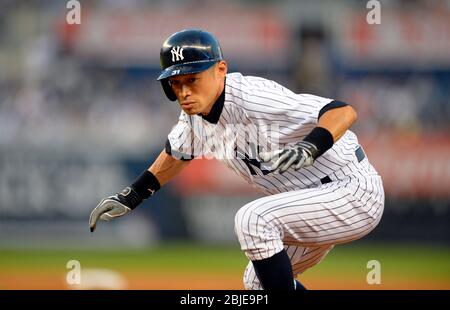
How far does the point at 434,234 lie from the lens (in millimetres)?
12352

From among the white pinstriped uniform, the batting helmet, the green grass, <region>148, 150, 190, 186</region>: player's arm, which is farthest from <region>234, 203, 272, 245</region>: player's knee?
the green grass

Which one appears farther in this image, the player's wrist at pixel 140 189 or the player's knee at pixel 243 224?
the player's wrist at pixel 140 189

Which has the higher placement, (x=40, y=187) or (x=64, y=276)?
(x=40, y=187)

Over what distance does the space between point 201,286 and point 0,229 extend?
427cm

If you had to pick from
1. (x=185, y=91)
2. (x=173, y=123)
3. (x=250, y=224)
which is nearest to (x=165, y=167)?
(x=185, y=91)

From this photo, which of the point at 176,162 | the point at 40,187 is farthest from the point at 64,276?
the point at 176,162

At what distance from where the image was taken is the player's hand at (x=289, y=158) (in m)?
3.83

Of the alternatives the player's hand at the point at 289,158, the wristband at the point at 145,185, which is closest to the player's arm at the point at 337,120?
the player's hand at the point at 289,158

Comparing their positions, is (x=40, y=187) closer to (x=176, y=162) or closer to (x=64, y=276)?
(x=64, y=276)

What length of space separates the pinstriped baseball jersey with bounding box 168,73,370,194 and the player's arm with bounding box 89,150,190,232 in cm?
30

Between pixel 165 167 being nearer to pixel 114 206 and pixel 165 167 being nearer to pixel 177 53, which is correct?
pixel 114 206

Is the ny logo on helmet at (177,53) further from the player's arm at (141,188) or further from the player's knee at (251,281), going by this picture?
the player's knee at (251,281)

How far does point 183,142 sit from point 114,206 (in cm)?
54

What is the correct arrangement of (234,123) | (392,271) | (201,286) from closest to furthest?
(234,123) → (201,286) → (392,271)
